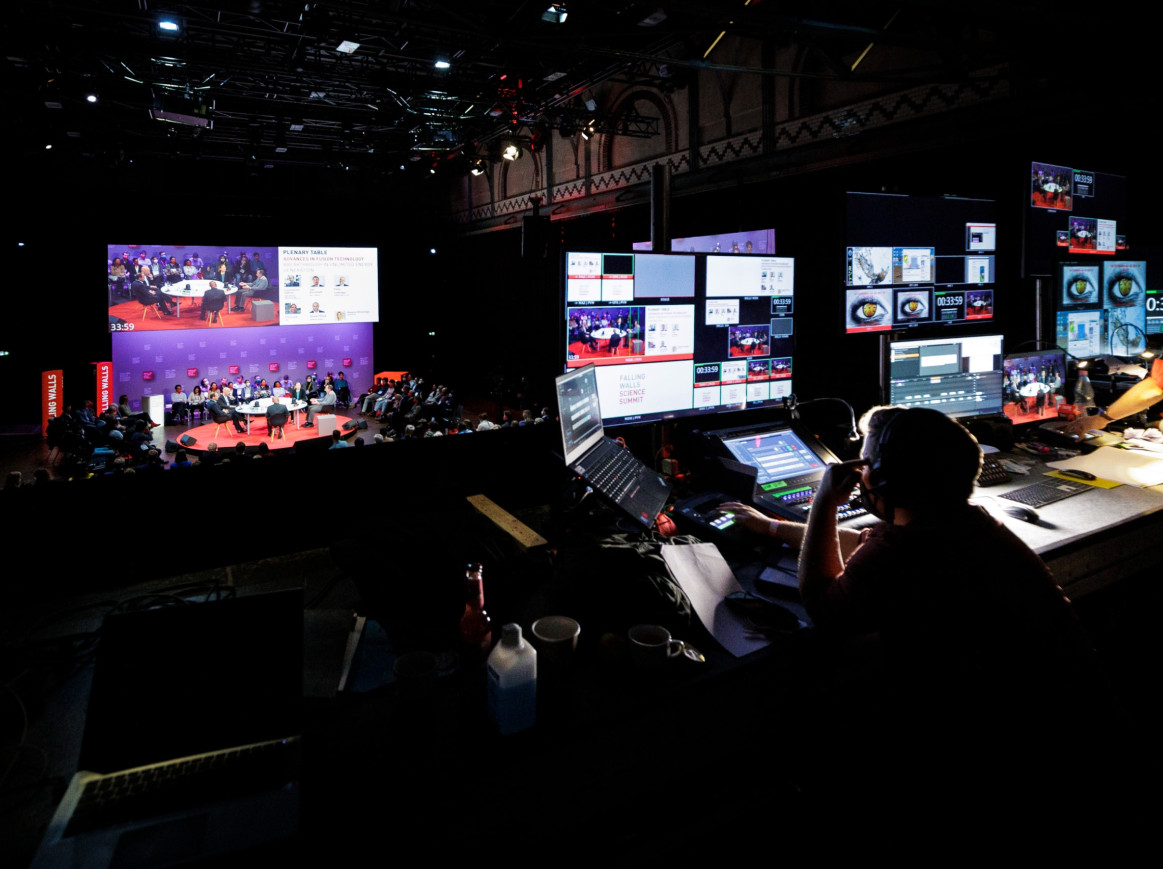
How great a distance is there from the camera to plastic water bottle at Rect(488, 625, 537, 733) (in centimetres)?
121

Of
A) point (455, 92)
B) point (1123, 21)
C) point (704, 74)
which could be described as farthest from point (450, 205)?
point (1123, 21)

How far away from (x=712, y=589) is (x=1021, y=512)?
1.48m

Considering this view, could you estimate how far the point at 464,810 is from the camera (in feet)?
3.61

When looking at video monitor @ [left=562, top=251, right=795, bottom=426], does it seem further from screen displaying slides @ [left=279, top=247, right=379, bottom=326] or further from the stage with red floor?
screen displaying slides @ [left=279, top=247, right=379, bottom=326]

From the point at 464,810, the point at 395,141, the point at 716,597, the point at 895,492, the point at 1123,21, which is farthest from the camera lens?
the point at 395,141

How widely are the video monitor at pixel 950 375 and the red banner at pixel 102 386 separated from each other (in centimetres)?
1344

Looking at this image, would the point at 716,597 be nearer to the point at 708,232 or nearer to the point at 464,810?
the point at 464,810

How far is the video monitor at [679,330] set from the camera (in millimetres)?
2506

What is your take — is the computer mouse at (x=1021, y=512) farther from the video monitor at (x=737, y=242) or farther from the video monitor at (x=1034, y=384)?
the video monitor at (x=737, y=242)

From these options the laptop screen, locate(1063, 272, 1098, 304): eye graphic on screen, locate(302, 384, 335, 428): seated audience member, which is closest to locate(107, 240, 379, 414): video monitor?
locate(302, 384, 335, 428): seated audience member

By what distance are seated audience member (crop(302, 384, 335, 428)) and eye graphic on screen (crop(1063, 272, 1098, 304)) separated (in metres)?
11.6

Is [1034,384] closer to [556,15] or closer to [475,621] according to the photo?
[475,621]

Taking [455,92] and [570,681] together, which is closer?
[570,681]

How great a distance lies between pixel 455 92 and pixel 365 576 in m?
8.44
